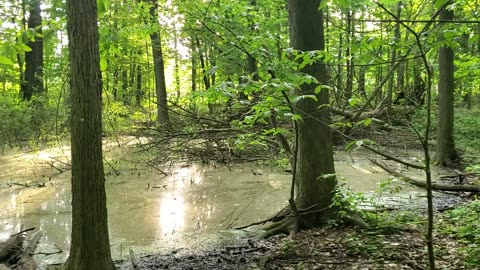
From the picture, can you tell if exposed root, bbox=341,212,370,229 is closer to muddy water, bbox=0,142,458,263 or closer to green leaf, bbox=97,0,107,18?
muddy water, bbox=0,142,458,263

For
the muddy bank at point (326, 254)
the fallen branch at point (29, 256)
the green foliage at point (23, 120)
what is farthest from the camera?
the green foliage at point (23, 120)

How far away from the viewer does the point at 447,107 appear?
10.2 m

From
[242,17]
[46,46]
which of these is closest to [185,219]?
[242,17]

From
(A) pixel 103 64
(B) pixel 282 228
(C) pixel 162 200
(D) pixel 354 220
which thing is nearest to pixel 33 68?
(C) pixel 162 200

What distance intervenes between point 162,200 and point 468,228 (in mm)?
5424

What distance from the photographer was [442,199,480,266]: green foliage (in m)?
3.95

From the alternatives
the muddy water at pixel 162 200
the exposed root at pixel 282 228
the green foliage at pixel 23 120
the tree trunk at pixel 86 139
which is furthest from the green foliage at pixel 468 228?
the green foliage at pixel 23 120

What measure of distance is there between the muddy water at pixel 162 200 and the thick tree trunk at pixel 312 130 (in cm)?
39

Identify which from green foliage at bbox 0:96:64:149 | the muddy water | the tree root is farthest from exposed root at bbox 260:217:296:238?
green foliage at bbox 0:96:64:149

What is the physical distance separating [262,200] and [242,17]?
11.5ft

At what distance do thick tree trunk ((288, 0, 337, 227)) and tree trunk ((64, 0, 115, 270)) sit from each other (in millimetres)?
2521

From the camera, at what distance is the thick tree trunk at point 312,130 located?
5.21 metres

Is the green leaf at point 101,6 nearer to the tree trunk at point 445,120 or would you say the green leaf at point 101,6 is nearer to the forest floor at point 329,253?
the forest floor at point 329,253

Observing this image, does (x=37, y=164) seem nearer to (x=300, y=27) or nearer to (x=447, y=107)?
(x=300, y=27)
